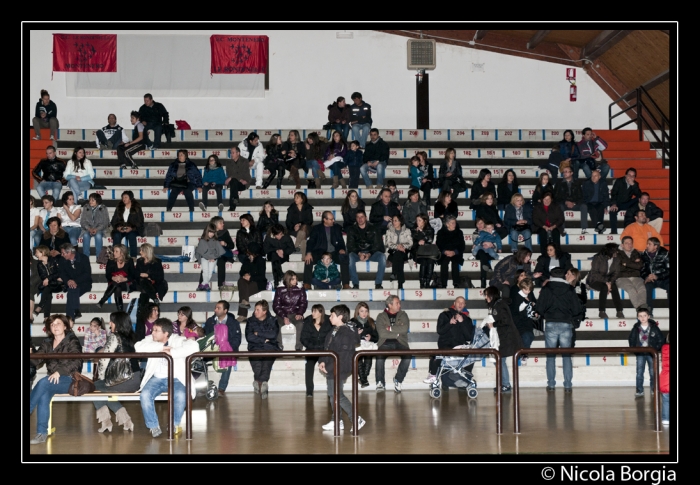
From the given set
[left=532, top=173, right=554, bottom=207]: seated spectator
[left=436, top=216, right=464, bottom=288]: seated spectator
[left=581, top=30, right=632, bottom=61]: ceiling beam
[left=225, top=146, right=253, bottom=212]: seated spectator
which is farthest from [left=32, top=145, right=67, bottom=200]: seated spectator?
[left=581, top=30, right=632, bottom=61]: ceiling beam

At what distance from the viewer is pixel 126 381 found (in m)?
11.7

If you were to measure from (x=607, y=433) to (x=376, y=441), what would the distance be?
289cm

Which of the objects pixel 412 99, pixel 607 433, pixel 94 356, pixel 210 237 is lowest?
pixel 607 433

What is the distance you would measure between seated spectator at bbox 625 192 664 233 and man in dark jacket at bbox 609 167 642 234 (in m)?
0.33

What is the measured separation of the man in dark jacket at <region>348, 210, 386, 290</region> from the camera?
18016 mm

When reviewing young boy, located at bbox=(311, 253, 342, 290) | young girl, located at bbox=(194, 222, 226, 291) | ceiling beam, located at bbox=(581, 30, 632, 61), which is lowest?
young boy, located at bbox=(311, 253, 342, 290)

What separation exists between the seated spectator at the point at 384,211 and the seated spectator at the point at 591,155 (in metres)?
5.15

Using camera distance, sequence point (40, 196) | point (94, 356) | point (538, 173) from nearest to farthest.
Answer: point (94, 356) < point (40, 196) < point (538, 173)

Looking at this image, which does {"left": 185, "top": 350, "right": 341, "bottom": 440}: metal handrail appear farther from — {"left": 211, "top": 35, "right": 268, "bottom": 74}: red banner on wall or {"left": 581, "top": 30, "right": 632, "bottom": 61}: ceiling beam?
{"left": 211, "top": 35, "right": 268, "bottom": 74}: red banner on wall

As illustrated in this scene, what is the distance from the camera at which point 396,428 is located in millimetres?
11812

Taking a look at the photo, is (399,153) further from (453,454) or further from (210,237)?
(453,454)

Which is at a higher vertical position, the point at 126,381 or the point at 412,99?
the point at 412,99
